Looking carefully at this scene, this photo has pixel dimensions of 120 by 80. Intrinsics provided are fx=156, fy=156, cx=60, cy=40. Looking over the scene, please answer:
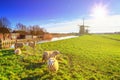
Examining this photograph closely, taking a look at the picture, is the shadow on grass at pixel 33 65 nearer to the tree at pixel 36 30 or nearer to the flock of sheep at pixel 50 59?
the flock of sheep at pixel 50 59

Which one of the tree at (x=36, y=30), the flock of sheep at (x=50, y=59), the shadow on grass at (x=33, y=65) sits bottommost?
the shadow on grass at (x=33, y=65)

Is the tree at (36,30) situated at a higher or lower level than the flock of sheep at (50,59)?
higher

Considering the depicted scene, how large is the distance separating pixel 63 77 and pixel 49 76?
1189 millimetres

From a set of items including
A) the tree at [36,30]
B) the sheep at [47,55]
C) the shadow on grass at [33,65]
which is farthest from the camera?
the tree at [36,30]

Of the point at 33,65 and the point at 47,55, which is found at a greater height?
the point at 47,55

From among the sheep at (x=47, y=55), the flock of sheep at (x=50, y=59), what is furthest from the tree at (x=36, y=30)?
the sheep at (x=47, y=55)

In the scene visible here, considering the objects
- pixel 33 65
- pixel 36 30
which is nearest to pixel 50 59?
pixel 33 65

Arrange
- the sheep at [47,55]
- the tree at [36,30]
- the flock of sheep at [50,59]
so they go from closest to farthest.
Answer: the flock of sheep at [50,59], the sheep at [47,55], the tree at [36,30]

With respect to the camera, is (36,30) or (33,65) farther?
(36,30)

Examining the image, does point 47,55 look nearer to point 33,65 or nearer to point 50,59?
point 33,65

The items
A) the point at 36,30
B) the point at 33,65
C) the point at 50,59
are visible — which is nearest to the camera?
the point at 50,59

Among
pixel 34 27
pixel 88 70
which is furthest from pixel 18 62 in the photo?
pixel 34 27

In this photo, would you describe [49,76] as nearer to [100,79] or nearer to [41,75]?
[41,75]

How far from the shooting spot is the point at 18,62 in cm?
1580
